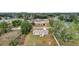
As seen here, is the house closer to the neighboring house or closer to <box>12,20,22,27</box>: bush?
the neighboring house

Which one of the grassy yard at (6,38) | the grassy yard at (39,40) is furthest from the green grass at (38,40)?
the grassy yard at (6,38)

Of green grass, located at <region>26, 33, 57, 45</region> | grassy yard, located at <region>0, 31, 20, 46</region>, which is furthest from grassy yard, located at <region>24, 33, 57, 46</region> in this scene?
grassy yard, located at <region>0, 31, 20, 46</region>

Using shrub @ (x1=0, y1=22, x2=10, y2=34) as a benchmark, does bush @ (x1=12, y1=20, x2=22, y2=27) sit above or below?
above

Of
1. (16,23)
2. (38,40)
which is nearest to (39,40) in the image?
(38,40)

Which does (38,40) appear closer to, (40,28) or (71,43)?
(40,28)

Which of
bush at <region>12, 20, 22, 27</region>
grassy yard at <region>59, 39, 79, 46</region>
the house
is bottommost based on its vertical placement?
grassy yard at <region>59, 39, 79, 46</region>

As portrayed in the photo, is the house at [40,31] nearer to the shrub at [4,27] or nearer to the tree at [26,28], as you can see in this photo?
the tree at [26,28]

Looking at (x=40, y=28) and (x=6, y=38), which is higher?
(x=40, y=28)

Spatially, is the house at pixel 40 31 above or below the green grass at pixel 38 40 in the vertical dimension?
above

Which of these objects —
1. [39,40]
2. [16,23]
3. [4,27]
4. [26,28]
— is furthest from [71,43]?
[4,27]
